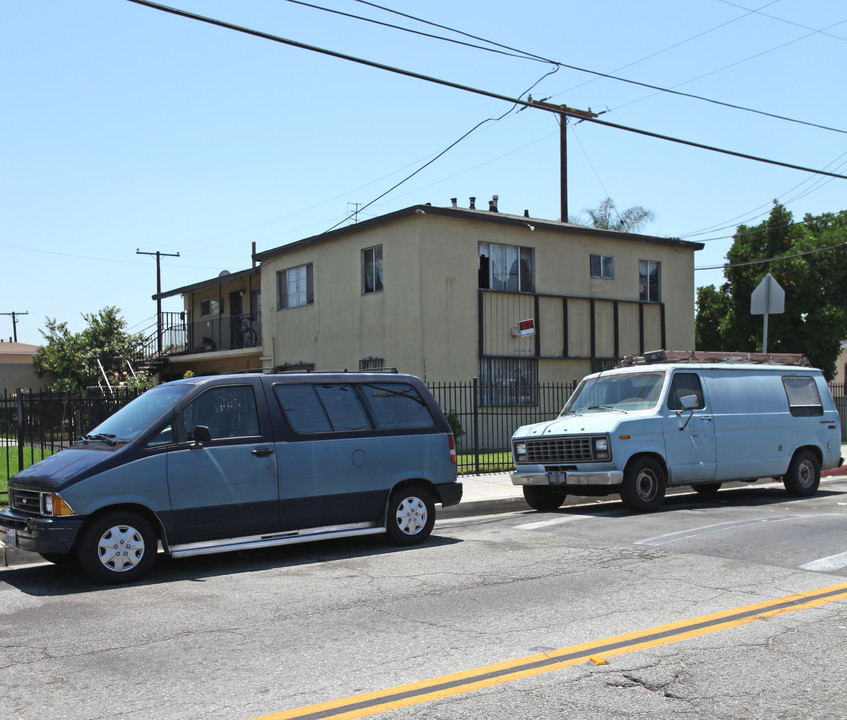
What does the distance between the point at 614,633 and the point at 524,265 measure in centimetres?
1941

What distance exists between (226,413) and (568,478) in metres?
5.20

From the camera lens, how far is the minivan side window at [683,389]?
12422mm

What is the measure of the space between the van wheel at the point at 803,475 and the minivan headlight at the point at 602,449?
4001 millimetres

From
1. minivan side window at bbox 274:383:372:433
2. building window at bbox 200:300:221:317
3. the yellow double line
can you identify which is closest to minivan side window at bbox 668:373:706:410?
minivan side window at bbox 274:383:372:433

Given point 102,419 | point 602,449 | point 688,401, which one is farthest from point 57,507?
point 688,401

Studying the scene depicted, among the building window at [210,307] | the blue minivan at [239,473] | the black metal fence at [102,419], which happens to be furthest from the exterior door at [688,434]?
the building window at [210,307]

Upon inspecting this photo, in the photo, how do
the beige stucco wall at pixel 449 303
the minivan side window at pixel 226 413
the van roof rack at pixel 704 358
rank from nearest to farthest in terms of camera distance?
the minivan side window at pixel 226 413 → the van roof rack at pixel 704 358 → the beige stucco wall at pixel 449 303

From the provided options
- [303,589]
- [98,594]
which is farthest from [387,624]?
[98,594]

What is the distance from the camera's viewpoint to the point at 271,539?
884 cm

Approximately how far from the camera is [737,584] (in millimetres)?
7375

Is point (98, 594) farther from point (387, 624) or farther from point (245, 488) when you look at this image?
point (387, 624)

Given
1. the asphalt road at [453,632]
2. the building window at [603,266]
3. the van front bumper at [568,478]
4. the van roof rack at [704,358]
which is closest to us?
the asphalt road at [453,632]

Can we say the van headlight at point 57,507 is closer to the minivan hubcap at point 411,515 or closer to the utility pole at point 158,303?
the minivan hubcap at point 411,515

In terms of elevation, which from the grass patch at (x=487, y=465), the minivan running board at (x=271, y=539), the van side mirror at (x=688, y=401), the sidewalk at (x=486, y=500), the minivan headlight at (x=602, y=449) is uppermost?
the van side mirror at (x=688, y=401)
